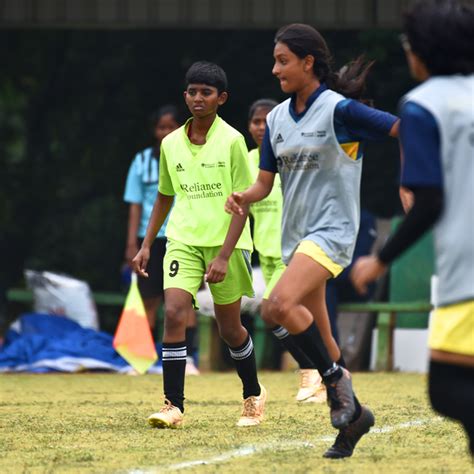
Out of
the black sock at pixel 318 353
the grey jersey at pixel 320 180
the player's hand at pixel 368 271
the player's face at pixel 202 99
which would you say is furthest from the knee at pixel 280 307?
the player's face at pixel 202 99

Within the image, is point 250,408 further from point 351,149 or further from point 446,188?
point 446,188

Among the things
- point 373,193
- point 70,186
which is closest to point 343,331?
point 373,193

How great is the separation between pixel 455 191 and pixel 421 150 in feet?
0.57

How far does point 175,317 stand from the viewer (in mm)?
7414

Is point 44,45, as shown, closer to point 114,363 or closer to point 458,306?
point 114,363

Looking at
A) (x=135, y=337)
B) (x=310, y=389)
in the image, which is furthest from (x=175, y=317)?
(x=135, y=337)

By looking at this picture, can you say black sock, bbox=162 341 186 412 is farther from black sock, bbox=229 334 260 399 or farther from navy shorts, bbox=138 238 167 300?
navy shorts, bbox=138 238 167 300

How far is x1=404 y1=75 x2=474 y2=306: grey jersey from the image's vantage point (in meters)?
A: 4.54

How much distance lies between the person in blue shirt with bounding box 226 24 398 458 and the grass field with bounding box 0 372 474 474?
338mm

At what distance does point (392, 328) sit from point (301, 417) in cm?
577

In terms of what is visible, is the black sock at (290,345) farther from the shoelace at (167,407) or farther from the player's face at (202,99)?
the player's face at (202,99)

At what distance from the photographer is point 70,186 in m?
16.0

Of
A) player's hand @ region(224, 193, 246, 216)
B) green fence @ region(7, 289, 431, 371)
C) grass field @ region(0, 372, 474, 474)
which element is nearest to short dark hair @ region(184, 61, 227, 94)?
player's hand @ region(224, 193, 246, 216)

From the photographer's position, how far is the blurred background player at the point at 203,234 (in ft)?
24.6
